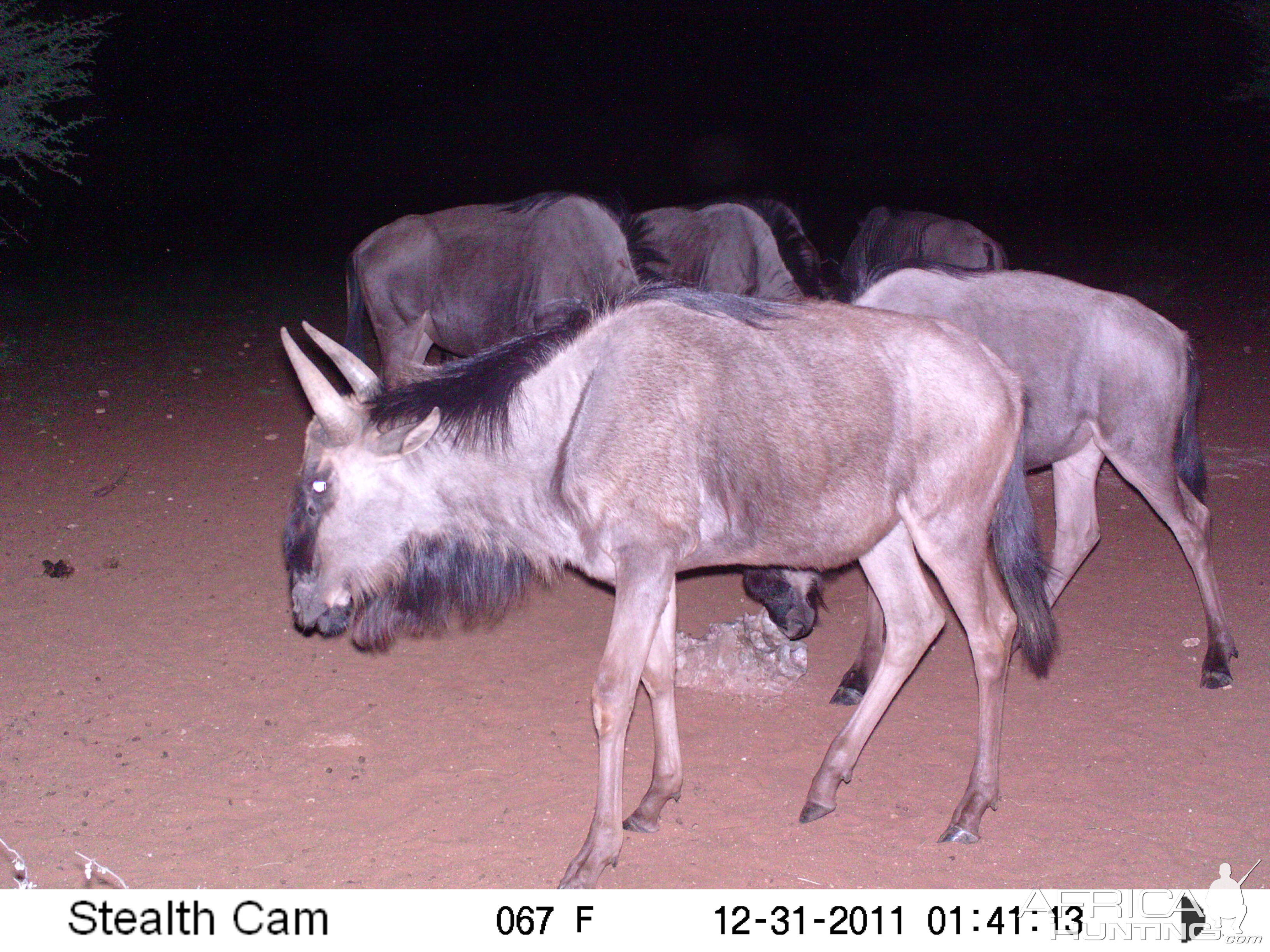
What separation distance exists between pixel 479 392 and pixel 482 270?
4.39m

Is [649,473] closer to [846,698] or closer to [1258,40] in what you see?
[846,698]

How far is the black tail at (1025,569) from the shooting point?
4102 millimetres

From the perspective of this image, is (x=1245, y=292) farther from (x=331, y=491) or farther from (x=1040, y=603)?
(x=331, y=491)

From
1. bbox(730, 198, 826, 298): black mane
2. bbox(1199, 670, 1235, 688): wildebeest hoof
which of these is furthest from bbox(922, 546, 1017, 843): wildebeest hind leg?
bbox(730, 198, 826, 298): black mane

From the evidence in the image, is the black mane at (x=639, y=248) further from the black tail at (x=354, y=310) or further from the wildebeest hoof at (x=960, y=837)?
the wildebeest hoof at (x=960, y=837)

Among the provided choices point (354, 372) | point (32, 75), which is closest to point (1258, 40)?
point (32, 75)

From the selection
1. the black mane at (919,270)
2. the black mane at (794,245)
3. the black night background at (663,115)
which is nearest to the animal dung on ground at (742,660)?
the black mane at (919,270)

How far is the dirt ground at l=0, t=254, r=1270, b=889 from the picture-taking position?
362 cm

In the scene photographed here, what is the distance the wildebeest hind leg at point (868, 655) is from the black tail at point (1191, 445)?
159 cm

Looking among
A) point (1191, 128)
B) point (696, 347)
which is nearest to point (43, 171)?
point (696, 347)

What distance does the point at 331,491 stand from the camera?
3564 millimetres

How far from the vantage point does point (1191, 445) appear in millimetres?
5273
